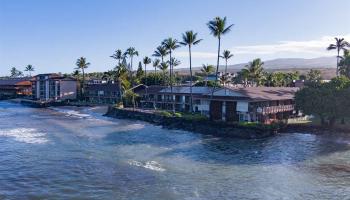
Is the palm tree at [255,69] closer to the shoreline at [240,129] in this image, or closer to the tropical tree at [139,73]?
the shoreline at [240,129]

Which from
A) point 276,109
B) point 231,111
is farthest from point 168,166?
point 276,109

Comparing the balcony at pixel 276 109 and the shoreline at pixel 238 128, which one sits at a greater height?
the balcony at pixel 276 109

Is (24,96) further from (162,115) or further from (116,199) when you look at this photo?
(116,199)

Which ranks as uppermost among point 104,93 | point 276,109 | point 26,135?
point 104,93

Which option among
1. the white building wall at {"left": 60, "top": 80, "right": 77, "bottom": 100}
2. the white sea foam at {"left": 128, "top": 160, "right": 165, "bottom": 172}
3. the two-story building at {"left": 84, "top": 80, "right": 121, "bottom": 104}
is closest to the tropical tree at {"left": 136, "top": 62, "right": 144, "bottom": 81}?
the two-story building at {"left": 84, "top": 80, "right": 121, "bottom": 104}

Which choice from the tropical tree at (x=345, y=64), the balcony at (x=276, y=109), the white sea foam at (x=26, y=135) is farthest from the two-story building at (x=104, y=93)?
the tropical tree at (x=345, y=64)

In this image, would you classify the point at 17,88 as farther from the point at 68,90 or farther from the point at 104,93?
the point at 104,93
